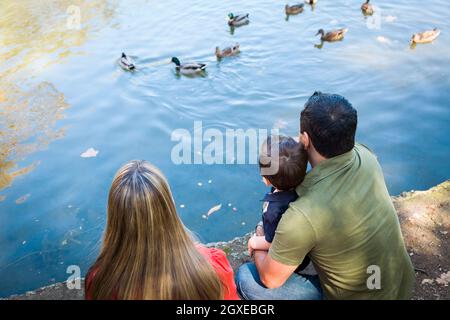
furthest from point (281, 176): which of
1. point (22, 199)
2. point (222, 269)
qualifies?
point (22, 199)

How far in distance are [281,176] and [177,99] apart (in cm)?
535

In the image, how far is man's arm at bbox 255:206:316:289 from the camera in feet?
6.95

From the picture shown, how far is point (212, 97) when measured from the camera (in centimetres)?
749

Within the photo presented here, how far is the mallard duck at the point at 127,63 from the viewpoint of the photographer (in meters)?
8.35

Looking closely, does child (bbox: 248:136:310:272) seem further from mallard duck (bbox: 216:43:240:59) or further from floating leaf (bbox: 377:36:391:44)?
floating leaf (bbox: 377:36:391:44)

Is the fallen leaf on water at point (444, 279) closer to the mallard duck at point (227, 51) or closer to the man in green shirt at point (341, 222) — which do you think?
the man in green shirt at point (341, 222)

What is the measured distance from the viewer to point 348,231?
7.11 ft

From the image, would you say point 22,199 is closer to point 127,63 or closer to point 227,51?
point 127,63

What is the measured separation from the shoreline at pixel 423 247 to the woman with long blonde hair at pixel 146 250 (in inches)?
65.8

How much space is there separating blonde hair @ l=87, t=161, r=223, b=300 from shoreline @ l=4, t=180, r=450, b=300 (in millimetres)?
1682

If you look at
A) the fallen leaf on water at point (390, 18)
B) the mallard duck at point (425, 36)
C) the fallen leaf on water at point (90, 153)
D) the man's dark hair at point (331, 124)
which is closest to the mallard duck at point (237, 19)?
the fallen leaf on water at point (390, 18)

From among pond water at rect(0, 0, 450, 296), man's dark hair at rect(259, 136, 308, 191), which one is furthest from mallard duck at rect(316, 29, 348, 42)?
man's dark hair at rect(259, 136, 308, 191)

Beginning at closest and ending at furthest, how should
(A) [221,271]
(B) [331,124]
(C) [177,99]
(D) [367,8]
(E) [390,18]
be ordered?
(A) [221,271] → (B) [331,124] → (C) [177,99] → (E) [390,18] → (D) [367,8]

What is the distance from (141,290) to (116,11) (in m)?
11.3
